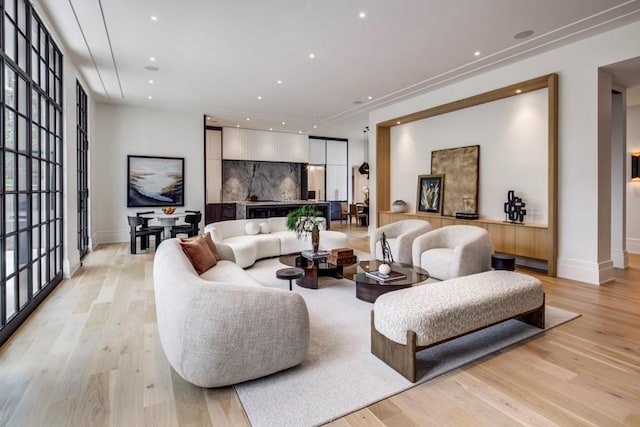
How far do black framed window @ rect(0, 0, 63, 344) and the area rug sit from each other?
95.7 inches

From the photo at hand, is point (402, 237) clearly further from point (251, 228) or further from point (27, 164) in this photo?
point (27, 164)

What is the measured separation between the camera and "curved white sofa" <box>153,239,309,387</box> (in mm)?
1969

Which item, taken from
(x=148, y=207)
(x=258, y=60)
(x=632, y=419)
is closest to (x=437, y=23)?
(x=258, y=60)

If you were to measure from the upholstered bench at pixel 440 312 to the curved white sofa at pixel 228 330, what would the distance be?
60 centimetres

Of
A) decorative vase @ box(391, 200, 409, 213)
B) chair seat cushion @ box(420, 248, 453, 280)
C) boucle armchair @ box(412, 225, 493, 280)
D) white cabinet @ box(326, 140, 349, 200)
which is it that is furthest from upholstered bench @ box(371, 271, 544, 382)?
white cabinet @ box(326, 140, 349, 200)

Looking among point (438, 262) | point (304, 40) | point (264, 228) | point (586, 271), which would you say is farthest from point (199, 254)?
point (586, 271)

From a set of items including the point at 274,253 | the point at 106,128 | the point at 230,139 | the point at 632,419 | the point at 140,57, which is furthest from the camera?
the point at 230,139

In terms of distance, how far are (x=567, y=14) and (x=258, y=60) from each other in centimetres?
408

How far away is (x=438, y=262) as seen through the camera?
448 cm

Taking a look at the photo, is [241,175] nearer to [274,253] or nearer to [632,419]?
[274,253]

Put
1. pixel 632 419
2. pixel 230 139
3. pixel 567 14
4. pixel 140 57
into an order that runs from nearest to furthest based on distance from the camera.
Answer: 1. pixel 632 419
2. pixel 567 14
3. pixel 140 57
4. pixel 230 139

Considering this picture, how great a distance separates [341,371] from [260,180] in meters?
9.41

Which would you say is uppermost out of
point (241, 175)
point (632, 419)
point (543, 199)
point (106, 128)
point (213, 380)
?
point (106, 128)

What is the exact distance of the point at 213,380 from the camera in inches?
79.9
